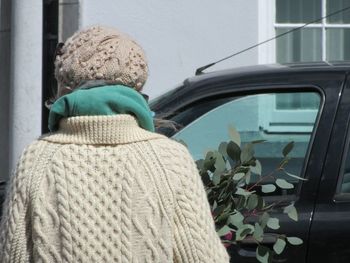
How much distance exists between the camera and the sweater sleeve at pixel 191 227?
2256mm

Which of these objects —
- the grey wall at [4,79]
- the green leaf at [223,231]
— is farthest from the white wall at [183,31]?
the green leaf at [223,231]

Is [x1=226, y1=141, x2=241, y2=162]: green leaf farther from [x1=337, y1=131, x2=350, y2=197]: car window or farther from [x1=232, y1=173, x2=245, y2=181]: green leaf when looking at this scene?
[x1=337, y1=131, x2=350, y2=197]: car window

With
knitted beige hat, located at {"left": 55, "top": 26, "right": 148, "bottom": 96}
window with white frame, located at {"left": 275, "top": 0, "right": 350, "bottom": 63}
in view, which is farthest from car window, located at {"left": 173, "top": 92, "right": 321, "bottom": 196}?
window with white frame, located at {"left": 275, "top": 0, "right": 350, "bottom": 63}

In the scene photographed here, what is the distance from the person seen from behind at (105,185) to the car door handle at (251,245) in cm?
133

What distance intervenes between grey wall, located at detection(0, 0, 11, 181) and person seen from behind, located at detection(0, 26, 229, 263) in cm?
578

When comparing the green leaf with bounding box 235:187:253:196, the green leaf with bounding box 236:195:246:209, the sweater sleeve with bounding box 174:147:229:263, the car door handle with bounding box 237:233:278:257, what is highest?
the sweater sleeve with bounding box 174:147:229:263

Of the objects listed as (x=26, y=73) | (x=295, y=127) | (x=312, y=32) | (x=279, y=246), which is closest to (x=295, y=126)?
(x=295, y=127)

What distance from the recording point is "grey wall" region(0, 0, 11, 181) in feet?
26.2

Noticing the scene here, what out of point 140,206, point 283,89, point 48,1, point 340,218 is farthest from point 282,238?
point 48,1

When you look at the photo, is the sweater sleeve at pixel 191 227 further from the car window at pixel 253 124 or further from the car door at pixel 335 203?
the car window at pixel 253 124

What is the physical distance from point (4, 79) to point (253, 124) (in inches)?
166

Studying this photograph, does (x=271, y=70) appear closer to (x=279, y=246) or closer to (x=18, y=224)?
(x=279, y=246)

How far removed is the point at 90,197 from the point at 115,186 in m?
0.06

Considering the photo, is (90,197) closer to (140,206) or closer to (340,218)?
(140,206)
